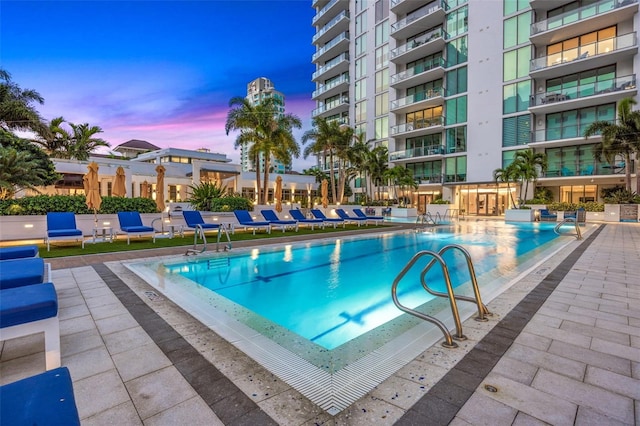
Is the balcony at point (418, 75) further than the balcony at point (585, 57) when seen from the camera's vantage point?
Yes

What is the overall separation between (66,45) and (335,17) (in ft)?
119

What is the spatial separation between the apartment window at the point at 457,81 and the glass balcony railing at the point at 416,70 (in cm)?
140

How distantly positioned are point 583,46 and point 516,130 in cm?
687

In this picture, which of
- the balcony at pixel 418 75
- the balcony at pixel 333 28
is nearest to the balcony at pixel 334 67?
the balcony at pixel 333 28

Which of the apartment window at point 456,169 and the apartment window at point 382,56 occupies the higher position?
the apartment window at point 382,56

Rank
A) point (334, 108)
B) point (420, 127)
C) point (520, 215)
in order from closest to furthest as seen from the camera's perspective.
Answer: point (520, 215) → point (420, 127) → point (334, 108)

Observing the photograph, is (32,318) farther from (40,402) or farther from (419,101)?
(419,101)

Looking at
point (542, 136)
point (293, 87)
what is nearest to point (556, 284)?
point (542, 136)

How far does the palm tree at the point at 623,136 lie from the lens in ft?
63.4

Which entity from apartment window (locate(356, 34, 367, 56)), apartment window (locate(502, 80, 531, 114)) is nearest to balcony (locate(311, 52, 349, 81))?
apartment window (locate(356, 34, 367, 56))

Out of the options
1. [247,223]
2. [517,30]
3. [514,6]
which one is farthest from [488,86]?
[247,223]

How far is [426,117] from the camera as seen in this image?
1257 inches

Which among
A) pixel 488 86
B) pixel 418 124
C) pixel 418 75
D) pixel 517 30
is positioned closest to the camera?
pixel 517 30

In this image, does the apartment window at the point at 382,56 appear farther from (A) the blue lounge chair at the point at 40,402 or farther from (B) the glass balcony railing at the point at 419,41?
(A) the blue lounge chair at the point at 40,402
